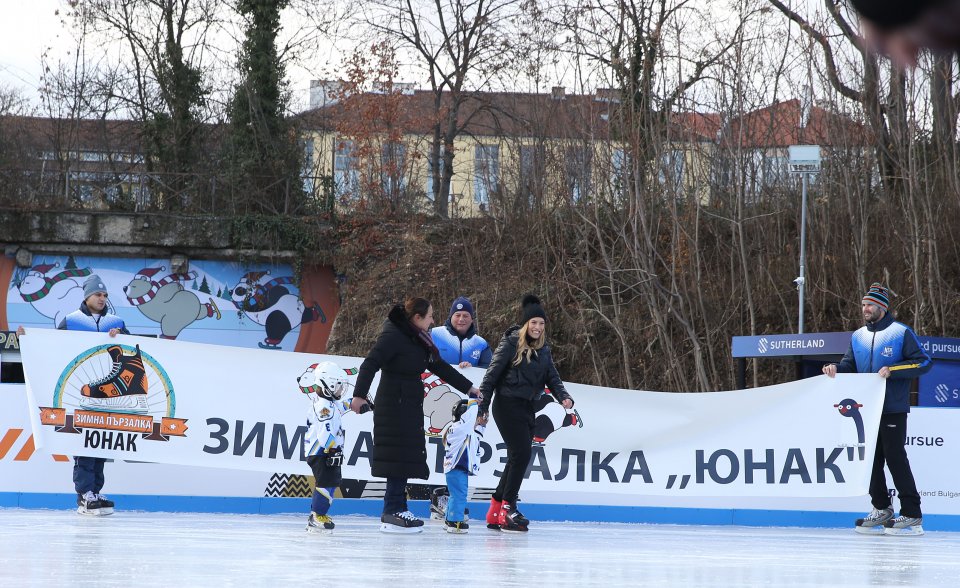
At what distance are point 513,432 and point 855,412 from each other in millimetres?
3150

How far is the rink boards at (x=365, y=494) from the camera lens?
9.42m

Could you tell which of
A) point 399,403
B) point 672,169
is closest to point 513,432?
point 399,403

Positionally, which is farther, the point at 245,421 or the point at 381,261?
the point at 381,261

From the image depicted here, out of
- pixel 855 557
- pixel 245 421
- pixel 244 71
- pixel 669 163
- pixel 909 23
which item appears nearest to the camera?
pixel 909 23

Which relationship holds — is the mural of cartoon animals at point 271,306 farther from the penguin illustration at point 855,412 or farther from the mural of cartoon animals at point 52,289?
the penguin illustration at point 855,412

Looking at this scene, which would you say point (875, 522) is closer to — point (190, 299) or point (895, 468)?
point (895, 468)

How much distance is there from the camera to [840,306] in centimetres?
1727

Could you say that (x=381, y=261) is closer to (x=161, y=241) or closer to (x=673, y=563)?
(x=161, y=241)

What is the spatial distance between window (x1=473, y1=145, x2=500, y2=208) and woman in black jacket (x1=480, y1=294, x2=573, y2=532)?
43.2 ft

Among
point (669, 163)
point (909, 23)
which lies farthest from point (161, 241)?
point (909, 23)

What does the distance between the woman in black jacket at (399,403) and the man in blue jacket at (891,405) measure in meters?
3.59

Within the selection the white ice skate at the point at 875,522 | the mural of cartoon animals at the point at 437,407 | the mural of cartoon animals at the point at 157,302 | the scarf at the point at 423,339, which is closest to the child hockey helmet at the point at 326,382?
the scarf at the point at 423,339

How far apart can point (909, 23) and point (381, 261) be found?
2230 centimetres

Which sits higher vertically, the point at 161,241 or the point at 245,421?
the point at 161,241
